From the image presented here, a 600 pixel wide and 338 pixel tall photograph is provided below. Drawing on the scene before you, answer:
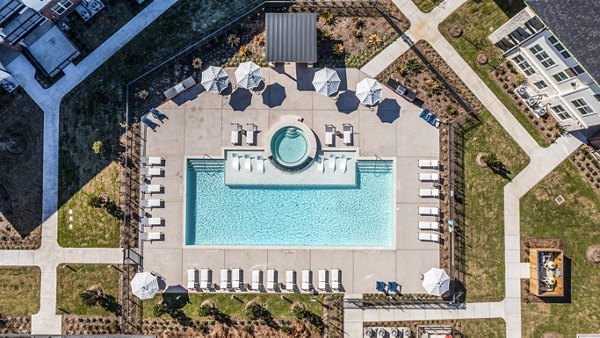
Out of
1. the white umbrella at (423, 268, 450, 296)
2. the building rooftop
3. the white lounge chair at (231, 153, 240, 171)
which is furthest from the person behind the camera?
the white lounge chair at (231, 153, 240, 171)

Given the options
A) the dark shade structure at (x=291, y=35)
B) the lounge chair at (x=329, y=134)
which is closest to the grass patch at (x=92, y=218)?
the dark shade structure at (x=291, y=35)

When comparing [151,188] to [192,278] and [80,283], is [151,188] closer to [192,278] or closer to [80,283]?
[192,278]

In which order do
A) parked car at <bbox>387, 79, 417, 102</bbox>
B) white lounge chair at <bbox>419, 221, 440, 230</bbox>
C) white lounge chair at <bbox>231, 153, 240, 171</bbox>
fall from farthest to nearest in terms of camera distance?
parked car at <bbox>387, 79, 417, 102</bbox> → white lounge chair at <bbox>231, 153, 240, 171</bbox> → white lounge chair at <bbox>419, 221, 440, 230</bbox>

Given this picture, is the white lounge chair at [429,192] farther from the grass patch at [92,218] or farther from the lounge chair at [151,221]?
the grass patch at [92,218]

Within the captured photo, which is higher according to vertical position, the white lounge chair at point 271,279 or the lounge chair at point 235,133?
the lounge chair at point 235,133

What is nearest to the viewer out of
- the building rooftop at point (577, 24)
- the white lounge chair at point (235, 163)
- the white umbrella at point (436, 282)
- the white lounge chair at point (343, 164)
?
the building rooftop at point (577, 24)

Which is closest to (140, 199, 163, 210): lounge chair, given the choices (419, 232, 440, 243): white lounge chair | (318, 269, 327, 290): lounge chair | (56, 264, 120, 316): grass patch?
(56, 264, 120, 316): grass patch

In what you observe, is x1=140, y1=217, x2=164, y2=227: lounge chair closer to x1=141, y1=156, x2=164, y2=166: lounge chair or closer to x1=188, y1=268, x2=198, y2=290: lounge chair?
x1=141, y1=156, x2=164, y2=166: lounge chair
